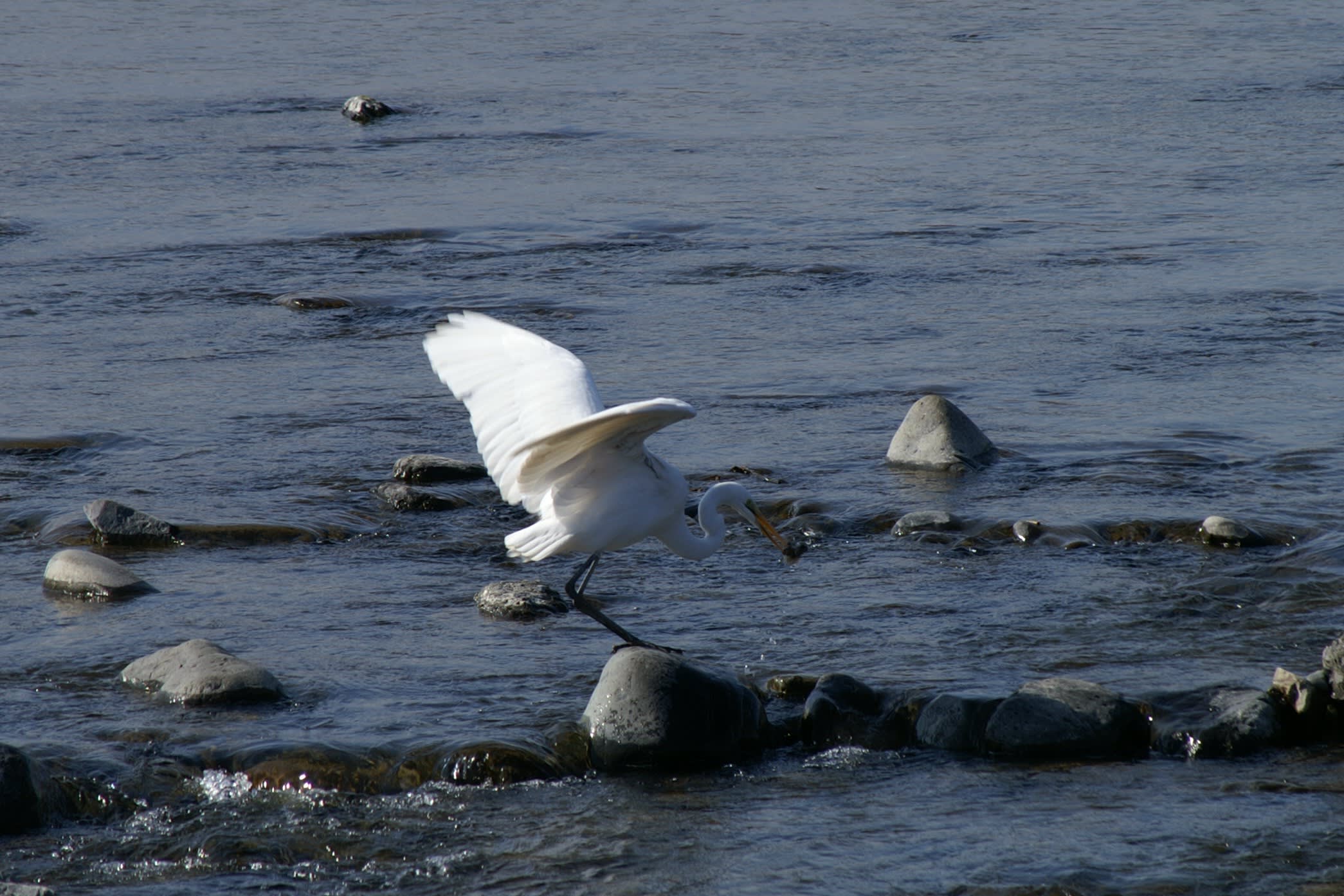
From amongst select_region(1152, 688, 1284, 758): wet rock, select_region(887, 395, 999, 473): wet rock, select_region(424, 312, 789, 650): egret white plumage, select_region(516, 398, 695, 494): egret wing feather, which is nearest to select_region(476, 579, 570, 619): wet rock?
select_region(424, 312, 789, 650): egret white plumage

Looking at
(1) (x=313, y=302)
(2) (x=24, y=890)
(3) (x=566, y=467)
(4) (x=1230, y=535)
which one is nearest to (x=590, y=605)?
(3) (x=566, y=467)

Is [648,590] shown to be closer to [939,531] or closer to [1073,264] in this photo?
[939,531]

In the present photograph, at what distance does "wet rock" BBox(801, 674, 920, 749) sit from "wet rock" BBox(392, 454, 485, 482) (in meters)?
2.86

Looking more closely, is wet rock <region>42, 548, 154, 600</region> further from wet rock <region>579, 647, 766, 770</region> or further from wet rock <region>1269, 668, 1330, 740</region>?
wet rock <region>1269, 668, 1330, 740</region>

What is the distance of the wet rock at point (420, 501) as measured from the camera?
7875 mm

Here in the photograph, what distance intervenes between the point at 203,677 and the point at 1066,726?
2.73 meters

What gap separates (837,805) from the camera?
524 centimetres

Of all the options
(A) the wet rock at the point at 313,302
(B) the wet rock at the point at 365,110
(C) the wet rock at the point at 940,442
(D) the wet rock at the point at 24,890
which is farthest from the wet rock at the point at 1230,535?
(B) the wet rock at the point at 365,110

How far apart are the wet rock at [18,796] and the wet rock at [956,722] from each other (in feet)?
8.57

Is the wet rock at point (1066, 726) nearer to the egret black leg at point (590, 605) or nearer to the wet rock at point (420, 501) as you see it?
the egret black leg at point (590, 605)

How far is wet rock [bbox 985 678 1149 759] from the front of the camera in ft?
18.0

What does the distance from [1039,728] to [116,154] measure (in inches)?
502

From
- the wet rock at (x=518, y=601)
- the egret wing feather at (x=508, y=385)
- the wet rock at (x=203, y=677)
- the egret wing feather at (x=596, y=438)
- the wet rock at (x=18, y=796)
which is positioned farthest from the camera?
the wet rock at (x=518, y=601)

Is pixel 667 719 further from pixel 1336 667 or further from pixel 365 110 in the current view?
pixel 365 110
